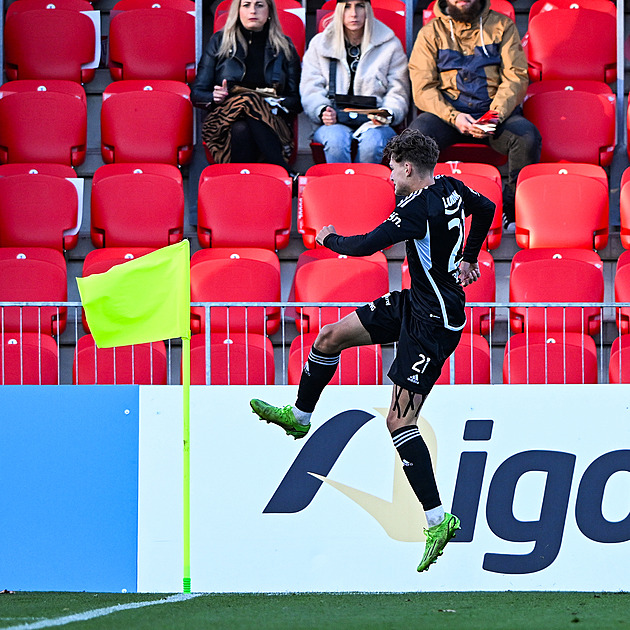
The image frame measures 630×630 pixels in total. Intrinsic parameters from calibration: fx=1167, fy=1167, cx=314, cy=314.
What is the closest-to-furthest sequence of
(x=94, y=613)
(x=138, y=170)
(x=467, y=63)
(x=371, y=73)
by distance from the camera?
1. (x=94, y=613)
2. (x=138, y=170)
3. (x=467, y=63)
4. (x=371, y=73)

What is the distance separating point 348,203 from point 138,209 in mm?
1477

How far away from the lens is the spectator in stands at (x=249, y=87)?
848 cm

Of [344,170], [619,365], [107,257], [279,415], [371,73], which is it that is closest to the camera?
[279,415]

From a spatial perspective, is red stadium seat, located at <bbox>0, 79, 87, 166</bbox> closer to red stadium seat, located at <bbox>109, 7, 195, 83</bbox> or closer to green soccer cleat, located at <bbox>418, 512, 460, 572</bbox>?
red stadium seat, located at <bbox>109, 7, 195, 83</bbox>

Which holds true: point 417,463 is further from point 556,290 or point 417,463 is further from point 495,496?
point 556,290

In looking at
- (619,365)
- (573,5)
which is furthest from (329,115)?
(619,365)

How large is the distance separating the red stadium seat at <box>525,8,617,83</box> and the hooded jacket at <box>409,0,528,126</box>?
33.1 inches

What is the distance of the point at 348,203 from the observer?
795 centimetres

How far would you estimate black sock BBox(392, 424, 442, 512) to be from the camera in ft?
18.3

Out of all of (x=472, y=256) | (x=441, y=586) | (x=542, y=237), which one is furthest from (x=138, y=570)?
(x=542, y=237)

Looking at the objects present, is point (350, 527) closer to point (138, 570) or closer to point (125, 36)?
point (138, 570)

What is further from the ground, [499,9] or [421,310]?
[499,9]

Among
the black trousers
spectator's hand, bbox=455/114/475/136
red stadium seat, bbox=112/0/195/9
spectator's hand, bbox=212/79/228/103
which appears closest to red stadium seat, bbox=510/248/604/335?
the black trousers

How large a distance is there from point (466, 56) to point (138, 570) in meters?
4.46
